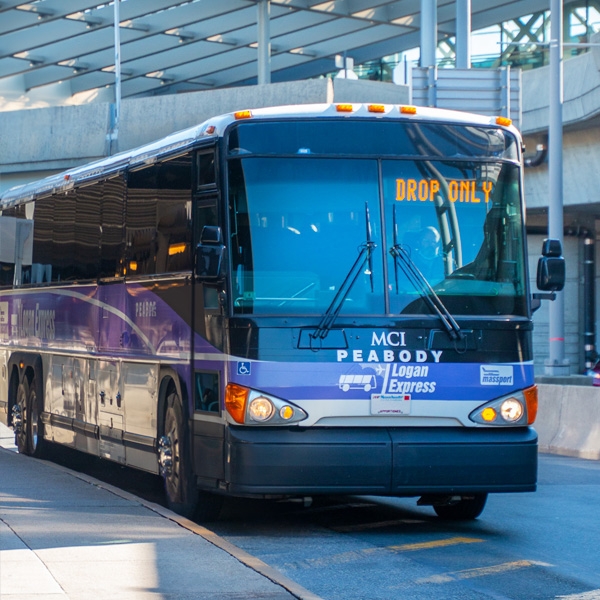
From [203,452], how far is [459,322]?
2154 mm

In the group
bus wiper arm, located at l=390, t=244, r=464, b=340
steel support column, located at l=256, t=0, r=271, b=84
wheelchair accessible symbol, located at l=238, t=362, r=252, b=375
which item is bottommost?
wheelchair accessible symbol, located at l=238, t=362, r=252, b=375

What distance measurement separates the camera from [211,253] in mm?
9789

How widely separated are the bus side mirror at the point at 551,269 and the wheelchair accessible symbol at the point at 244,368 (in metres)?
2.38

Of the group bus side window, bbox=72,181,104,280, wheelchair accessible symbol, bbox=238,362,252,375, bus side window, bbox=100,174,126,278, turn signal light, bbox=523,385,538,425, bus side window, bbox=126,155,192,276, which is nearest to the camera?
wheelchair accessible symbol, bbox=238,362,252,375

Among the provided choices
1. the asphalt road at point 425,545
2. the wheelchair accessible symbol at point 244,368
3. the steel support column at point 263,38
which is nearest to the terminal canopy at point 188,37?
the steel support column at point 263,38

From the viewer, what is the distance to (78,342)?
14359 millimetres

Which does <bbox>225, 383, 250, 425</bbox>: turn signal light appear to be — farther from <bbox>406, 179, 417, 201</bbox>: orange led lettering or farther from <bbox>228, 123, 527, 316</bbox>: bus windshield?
<bbox>406, 179, 417, 201</bbox>: orange led lettering

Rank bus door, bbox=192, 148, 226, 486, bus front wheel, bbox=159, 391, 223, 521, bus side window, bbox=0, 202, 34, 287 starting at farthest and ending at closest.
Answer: bus side window, bbox=0, 202, 34, 287 → bus front wheel, bbox=159, 391, 223, 521 → bus door, bbox=192, 148, 226, 486

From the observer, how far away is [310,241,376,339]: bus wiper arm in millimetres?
9828

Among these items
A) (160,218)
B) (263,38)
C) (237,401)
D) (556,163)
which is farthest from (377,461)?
(263,38)

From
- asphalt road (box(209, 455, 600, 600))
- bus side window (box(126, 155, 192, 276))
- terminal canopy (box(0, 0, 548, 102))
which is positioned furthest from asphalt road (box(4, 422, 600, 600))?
terminal canopy (box(0, 0, 548, 102))

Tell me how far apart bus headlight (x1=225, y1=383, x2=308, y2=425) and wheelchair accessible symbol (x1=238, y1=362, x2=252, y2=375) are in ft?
0.36

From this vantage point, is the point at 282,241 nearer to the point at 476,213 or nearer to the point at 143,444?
the point at 476,213

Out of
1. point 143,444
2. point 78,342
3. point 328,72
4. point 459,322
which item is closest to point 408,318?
point 459,322
